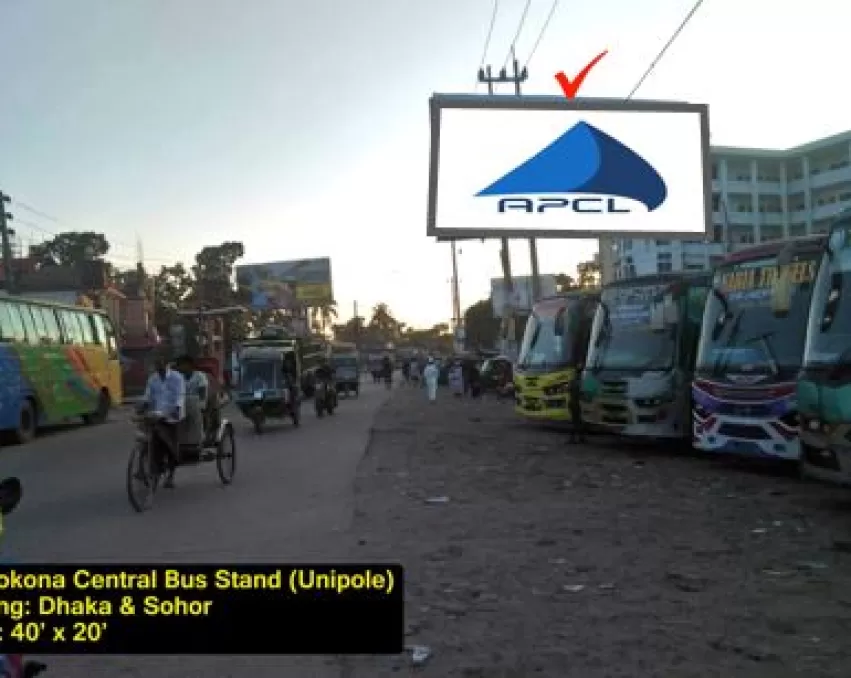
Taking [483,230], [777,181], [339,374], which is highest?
[777,181]

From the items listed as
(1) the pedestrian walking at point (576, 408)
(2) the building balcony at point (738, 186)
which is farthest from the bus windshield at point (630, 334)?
(2) the building balcony at point (738, 186)

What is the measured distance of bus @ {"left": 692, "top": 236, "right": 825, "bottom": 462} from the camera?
10.3 metres

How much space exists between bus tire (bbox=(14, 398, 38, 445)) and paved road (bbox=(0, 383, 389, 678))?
2.69 metres

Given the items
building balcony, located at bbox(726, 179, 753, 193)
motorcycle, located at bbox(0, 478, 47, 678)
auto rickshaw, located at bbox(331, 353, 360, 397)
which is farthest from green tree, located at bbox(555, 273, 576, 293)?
motorcycle, located at bbox(0, 478, 47, 678)

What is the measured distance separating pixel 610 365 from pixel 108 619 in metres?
12.5

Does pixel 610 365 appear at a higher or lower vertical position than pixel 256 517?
higher

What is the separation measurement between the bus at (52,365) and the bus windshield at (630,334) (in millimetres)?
11738

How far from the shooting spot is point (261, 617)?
2.76m

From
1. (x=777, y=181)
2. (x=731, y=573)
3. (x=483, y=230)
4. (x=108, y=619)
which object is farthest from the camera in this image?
(x=777, y=181)

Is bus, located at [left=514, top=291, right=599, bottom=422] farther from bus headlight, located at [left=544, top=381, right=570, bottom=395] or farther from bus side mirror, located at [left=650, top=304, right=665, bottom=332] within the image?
bus side mirror, located at [left=650, top=304, right=665, bottom=332]

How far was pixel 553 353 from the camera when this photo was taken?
17875mm

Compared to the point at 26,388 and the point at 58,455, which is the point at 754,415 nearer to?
the point at 58,455

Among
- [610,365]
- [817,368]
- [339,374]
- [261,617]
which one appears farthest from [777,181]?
[261,617]

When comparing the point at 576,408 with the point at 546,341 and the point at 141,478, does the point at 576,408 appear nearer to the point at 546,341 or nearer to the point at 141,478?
the point at 546,341
